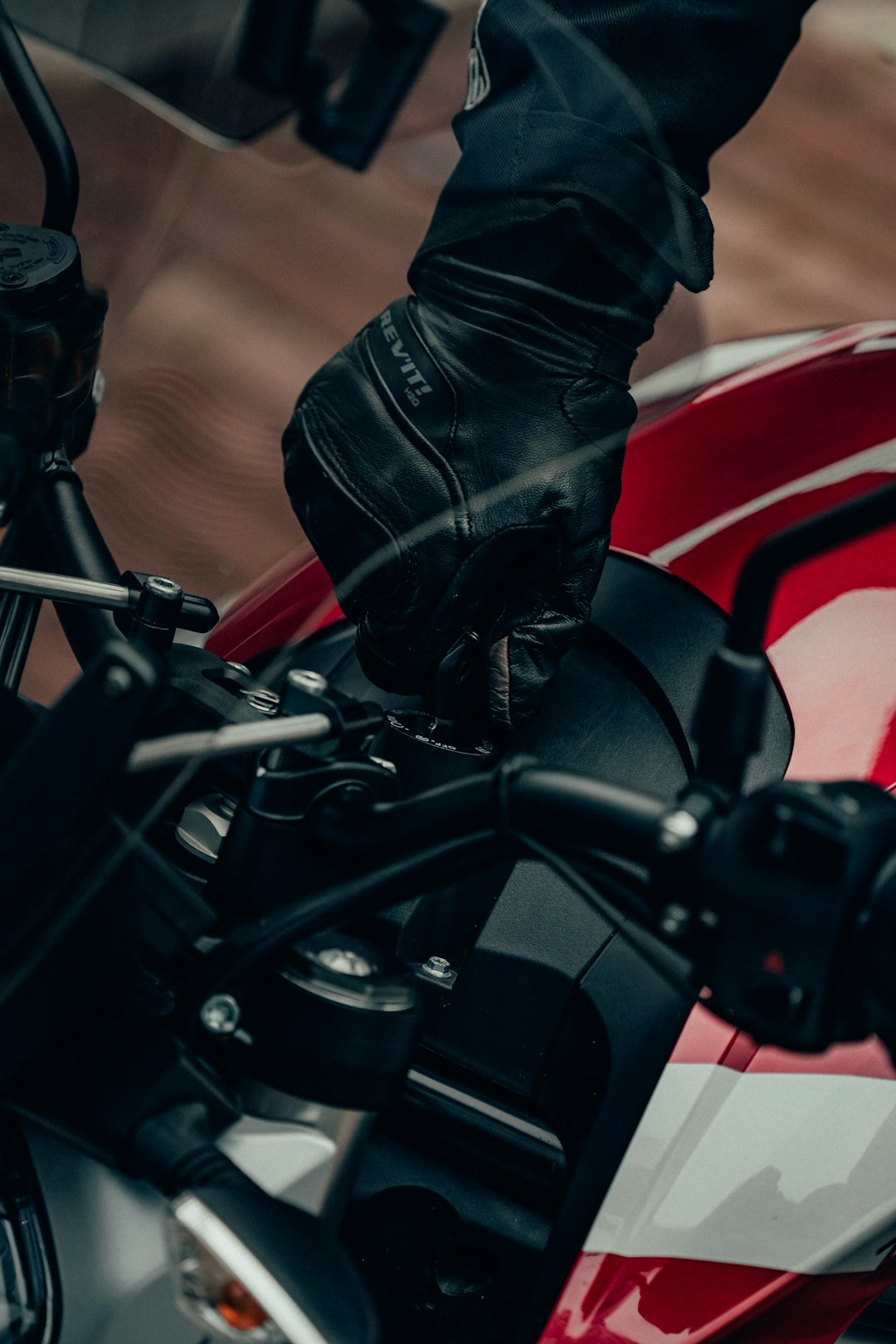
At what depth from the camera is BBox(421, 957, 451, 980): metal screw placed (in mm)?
1011

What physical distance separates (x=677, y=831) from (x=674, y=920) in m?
0.04

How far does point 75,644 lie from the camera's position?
0.88 meters

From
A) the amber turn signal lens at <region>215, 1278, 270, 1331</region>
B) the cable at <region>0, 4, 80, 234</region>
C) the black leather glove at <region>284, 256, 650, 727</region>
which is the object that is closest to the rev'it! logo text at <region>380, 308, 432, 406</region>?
the black leather glove at <region>284, 256, 650, 727</region>

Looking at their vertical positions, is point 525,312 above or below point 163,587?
above

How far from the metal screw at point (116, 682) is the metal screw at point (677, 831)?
0.25 metres

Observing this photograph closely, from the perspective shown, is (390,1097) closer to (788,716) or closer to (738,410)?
(788,716)

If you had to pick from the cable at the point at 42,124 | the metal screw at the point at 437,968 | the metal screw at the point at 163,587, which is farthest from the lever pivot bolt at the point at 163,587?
the metal screw at the point at 437,968

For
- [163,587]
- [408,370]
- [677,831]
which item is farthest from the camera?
[163,587]

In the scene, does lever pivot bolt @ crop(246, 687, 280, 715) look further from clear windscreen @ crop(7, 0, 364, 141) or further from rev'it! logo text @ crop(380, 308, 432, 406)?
clear windscreen @ crop(7, 0, 364, 141)

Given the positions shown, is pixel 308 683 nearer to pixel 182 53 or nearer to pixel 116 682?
pixel 116 682

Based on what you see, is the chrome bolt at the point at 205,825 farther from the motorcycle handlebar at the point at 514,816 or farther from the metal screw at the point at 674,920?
the metal screw at the point at 674,920

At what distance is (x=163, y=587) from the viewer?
0.83 meters

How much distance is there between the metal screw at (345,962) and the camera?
2.50ft

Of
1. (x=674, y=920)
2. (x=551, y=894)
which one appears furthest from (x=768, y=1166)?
(x=674, y=920)
